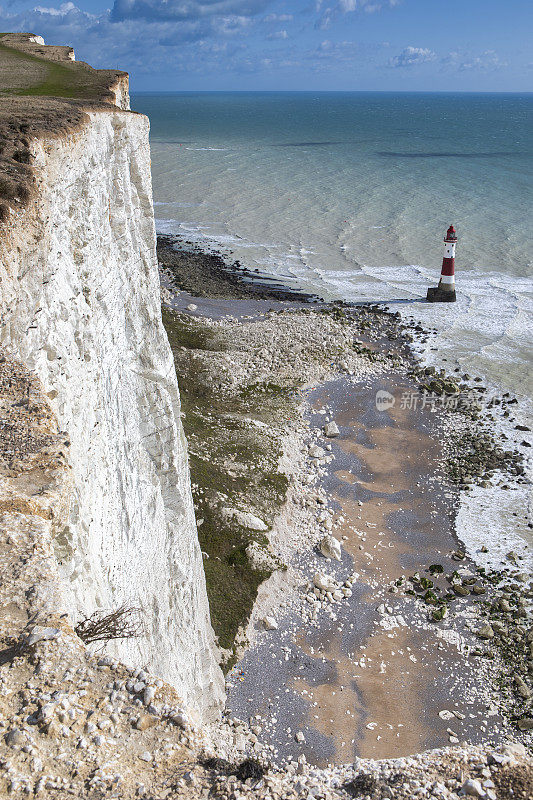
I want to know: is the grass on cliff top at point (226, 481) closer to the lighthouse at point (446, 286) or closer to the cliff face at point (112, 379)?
the cliff face at point (112, 379)

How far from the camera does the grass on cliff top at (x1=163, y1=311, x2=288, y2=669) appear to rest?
55.2ft

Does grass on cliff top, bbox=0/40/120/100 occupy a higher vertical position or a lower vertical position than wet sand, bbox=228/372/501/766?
higher

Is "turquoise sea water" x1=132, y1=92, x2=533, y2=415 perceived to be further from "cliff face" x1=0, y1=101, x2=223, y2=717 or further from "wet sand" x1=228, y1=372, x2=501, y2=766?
"cliff face" x1=0, y1=101, x2=223, y2=717

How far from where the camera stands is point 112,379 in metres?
10.5

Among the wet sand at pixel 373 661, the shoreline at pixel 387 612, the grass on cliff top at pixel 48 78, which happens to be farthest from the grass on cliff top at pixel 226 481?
the grass on cliff top at pixel 48 78

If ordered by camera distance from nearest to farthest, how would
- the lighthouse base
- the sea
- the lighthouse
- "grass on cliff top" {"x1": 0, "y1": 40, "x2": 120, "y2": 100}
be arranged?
1. "grass on cliff top" {"x1": 0, "y1": 40, "x2": 120, "y2": 100}
2. the sea
3. the lighthouse
4. the lighthouse base

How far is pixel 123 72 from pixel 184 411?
11962 mm

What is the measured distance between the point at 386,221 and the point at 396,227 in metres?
2.40

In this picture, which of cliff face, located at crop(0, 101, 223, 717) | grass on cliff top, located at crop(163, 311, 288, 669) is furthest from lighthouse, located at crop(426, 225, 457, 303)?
cliff face, located at crop(0, 101, 223, 717)

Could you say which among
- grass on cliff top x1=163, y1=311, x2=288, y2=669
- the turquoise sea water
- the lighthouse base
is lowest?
grass on cliff top x1=163, y1=311, x2=288, y2=669

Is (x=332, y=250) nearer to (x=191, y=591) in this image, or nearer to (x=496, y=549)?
(x=496, y=549)

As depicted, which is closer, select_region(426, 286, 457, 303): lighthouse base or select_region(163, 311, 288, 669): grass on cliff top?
select_region(163, 311, 288, 669): grass on cliff top

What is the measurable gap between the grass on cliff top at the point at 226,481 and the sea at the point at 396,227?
7.73 meters

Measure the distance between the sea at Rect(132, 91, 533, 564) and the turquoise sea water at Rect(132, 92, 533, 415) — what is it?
143mm
